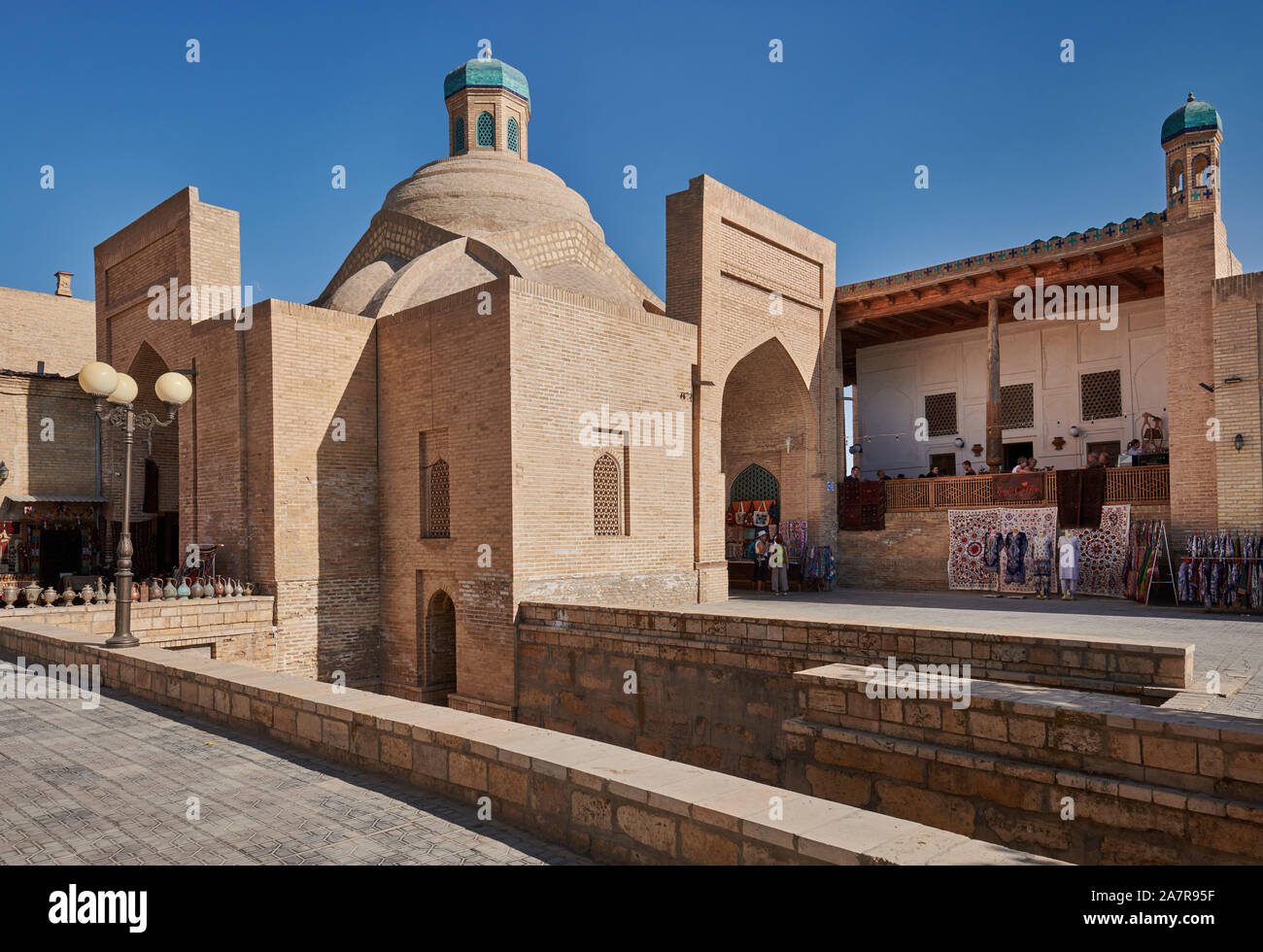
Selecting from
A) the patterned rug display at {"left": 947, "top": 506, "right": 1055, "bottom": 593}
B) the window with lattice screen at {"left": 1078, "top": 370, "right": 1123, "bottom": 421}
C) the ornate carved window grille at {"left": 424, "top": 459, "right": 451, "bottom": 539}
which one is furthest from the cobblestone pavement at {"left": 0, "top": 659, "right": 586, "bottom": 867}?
the window with lattice screen at {"left": 1078, "top": 370, "right": 1123, "bottom": 421}

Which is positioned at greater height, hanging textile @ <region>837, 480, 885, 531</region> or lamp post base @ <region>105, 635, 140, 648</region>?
hanging textile @ <region>837, 480, 885, 531</region>

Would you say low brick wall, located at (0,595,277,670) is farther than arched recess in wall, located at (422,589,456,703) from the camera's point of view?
No

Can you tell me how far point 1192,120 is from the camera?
14.0m

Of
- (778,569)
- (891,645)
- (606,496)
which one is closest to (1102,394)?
(778,569)

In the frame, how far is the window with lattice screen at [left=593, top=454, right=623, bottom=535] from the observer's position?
12203mm

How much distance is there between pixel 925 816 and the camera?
5.88 m

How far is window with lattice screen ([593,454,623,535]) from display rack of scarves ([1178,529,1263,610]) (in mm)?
8346

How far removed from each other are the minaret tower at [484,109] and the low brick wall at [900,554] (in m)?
10.8

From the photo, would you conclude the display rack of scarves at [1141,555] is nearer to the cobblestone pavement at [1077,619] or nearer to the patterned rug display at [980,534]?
the cobblestone pavement at [1077,619]

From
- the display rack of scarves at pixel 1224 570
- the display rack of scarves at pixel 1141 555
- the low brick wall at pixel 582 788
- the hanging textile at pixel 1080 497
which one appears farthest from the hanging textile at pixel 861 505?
the low brick wall at pixel 582 788

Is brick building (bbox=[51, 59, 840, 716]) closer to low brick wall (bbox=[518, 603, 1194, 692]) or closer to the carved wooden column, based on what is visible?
low brick wall (bbox=[518, 603, 1194, 692])

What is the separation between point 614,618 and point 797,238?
10.4 meters

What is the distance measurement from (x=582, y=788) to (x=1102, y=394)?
1687cm

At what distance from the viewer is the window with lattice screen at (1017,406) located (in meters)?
18.2
